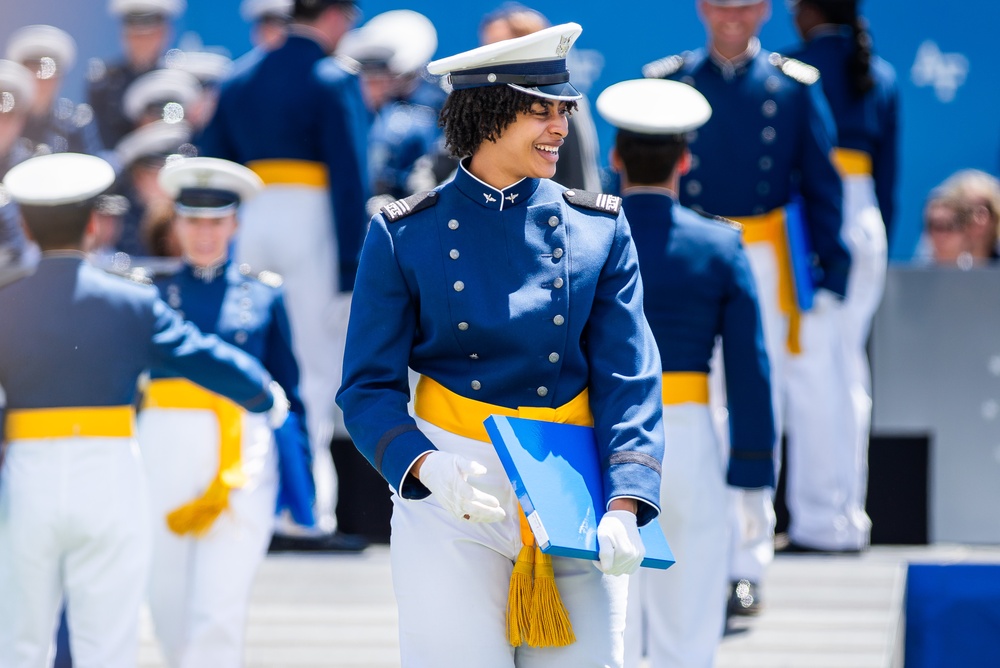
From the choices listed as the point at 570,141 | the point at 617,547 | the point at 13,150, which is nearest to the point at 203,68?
the point at 13,150

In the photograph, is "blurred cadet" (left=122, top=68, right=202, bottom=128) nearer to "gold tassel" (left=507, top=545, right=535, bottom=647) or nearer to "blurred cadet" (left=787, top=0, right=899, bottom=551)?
"blurred cadet" (left=787, top=0, right=899, bottom=551)

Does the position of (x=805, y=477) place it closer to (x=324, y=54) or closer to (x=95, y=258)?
(x=324, y=54)

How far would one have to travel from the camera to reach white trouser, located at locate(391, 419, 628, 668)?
3.30 meters

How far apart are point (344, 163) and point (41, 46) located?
254cm

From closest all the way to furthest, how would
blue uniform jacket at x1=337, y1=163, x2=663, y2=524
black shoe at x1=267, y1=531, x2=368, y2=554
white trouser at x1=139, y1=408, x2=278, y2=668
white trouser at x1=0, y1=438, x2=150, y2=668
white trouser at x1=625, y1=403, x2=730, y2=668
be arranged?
1. blue uniform jacket at x1=337, y1=163, x2=663, y2=524
2. white trouser at x1=0, y1=438, x2=150, y2=668
3. white trouser at x1=625, y1=403, x2=730, y2=668
4. white trouser at x1=139, y1=408, x2=278, y2=668
5. black shoe at x1=267, y1=531, x2=368, y2=554

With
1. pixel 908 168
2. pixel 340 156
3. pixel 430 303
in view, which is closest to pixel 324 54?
pixel 340 156

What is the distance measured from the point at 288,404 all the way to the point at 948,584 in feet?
6.92

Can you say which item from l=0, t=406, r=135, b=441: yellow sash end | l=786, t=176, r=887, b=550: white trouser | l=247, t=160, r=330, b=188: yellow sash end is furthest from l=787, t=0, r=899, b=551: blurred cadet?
l=0, t=406, r=135, b=441: yellow sash end

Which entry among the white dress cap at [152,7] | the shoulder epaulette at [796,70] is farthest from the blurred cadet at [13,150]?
the shoulder epaulette at [796,70]

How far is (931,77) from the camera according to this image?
830 cm

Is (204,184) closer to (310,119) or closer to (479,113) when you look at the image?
(310,119)

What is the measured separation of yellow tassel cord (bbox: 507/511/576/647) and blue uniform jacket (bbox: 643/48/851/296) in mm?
2941

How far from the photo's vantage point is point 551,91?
3461 millimetres

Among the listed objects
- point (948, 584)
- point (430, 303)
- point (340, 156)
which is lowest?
point (948, 584)
